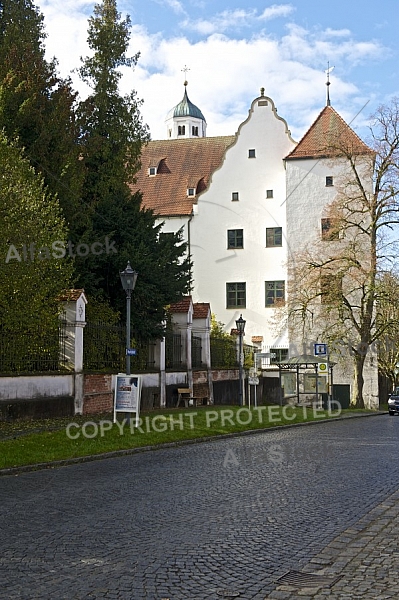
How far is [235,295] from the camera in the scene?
5388 centimetres

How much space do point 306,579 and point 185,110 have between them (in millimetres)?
96075

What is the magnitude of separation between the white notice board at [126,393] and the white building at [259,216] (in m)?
31.3

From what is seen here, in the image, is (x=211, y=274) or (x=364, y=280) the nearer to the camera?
(x=364, y=280)

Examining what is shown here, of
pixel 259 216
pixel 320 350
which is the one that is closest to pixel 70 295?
pixel 320 350

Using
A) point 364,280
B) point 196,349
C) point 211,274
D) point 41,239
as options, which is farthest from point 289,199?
point 41,239

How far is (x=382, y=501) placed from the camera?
33.8ft

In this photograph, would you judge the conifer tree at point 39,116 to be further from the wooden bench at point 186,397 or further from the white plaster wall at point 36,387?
the wooden bench at point 186,397

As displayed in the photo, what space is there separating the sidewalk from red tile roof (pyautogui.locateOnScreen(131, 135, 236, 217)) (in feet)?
159

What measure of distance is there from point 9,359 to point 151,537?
13.8m

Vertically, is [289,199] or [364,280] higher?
[289,199]

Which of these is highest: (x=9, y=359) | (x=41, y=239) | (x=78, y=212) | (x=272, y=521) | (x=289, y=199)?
(x=289, y=199)

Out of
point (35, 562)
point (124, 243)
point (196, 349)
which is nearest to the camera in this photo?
point (35, 562)

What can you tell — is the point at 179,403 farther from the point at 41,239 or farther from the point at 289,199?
the point at 289,199

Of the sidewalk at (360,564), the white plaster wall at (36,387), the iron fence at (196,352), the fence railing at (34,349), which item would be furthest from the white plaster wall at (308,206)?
the sidewalk at (360,564)
